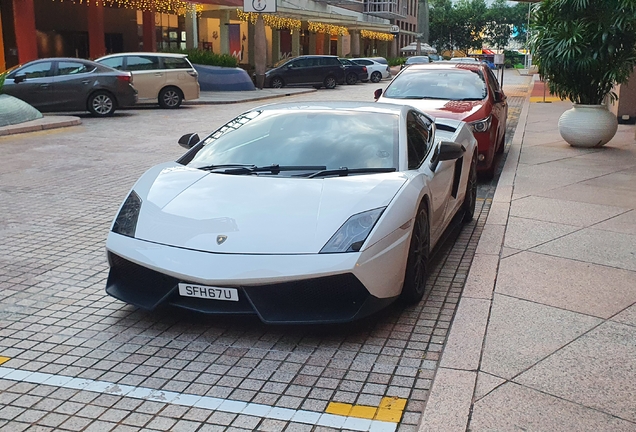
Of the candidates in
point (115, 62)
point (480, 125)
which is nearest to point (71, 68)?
point (115, 62)

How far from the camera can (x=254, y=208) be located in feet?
15.3

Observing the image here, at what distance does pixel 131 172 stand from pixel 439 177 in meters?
6.04

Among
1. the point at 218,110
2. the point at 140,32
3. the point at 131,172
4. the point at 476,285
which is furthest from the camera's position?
the point at 140,32

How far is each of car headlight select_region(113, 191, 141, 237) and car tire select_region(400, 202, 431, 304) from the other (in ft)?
6.07

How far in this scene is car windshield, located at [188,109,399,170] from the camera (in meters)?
5.43

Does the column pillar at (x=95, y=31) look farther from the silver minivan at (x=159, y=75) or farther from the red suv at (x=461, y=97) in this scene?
the red suv at (x=461, y=97)

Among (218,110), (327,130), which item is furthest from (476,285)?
(218,110)

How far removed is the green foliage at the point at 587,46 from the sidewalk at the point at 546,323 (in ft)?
13.3

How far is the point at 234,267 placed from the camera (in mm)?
4266

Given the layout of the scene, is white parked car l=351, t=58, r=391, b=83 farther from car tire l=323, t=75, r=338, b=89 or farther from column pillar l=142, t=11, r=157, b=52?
column pillar l=142, t=11, r=157, b=52

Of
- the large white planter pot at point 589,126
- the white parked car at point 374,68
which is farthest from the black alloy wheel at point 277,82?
the large white planter pot at point 589,126

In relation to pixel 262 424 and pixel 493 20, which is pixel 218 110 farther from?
pixel 493 20

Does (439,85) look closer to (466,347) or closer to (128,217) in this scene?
(128,217)

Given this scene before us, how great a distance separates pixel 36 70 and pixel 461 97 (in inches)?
481
